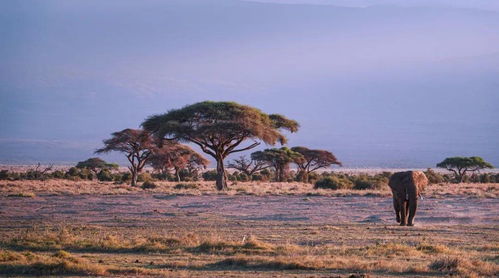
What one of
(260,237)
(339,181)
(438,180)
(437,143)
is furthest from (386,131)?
(260,237)

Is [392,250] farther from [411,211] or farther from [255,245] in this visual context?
[411,211]

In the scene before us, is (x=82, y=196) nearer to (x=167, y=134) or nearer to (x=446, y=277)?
(x=167, y=134)

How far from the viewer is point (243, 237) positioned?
1873 centimetres

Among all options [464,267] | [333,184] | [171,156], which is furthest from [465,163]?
[464,267]

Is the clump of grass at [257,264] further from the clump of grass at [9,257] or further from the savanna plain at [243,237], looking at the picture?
the clump of grass at [9,257]

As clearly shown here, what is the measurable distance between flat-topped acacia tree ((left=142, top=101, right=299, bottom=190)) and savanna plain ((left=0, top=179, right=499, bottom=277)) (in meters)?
8.13

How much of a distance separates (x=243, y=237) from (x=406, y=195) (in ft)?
23.9

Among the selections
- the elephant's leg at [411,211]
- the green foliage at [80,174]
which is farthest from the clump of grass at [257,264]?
the green foliage at [80,174]

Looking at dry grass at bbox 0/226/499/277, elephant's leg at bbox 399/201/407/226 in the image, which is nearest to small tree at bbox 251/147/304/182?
elephant's leg at bbox 399/201/407/226

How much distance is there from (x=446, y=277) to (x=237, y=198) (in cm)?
2312

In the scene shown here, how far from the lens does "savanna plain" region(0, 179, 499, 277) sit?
531 inches

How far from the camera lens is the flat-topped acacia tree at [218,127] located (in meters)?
43.4

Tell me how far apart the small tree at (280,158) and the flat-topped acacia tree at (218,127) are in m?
19.1

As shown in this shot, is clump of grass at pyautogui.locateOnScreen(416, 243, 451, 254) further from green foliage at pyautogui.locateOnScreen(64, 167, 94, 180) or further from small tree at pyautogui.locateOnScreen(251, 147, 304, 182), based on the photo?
green foliage at pyautogui.locateOnScreen(64, 167, 94, 180)
